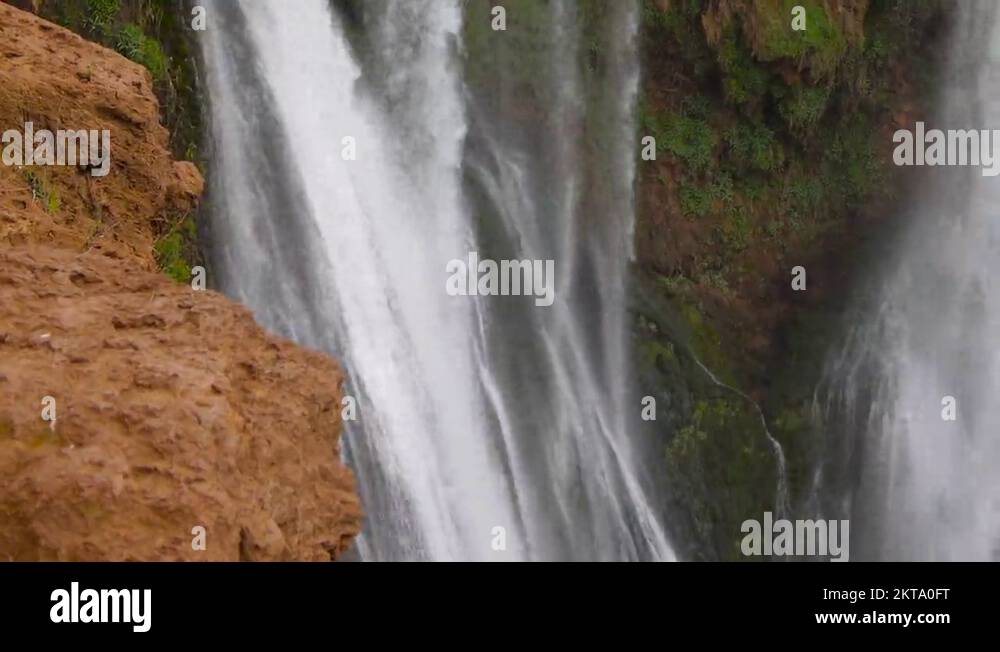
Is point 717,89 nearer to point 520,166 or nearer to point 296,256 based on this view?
point 520,166

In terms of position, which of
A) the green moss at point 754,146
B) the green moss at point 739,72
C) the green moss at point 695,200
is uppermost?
the green moss at point 739,72

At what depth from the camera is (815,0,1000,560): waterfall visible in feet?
62.5

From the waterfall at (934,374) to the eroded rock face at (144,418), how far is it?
13803mm

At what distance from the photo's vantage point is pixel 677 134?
18.7 meters

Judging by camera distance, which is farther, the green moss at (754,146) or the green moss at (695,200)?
the green moss at (754,146)

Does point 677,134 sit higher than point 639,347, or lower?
higher

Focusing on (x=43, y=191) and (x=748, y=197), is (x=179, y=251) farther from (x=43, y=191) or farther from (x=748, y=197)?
(x=748, y=197)

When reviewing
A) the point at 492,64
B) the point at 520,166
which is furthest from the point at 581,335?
the point at 492,64

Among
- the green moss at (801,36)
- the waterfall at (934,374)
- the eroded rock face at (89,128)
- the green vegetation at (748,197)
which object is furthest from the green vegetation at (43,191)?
the waterfall at (934,374)

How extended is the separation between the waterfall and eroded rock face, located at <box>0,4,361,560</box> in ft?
45.3

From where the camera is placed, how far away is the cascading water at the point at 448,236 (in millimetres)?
14078

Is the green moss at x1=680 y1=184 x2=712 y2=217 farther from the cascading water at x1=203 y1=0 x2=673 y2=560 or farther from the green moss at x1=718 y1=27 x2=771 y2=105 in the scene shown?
the green moss at x1=718 y1=27 x2=771 y2=105

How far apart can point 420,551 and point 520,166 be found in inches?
231

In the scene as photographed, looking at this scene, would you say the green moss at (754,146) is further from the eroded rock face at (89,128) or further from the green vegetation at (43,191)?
the green vegetation at (43,191)
